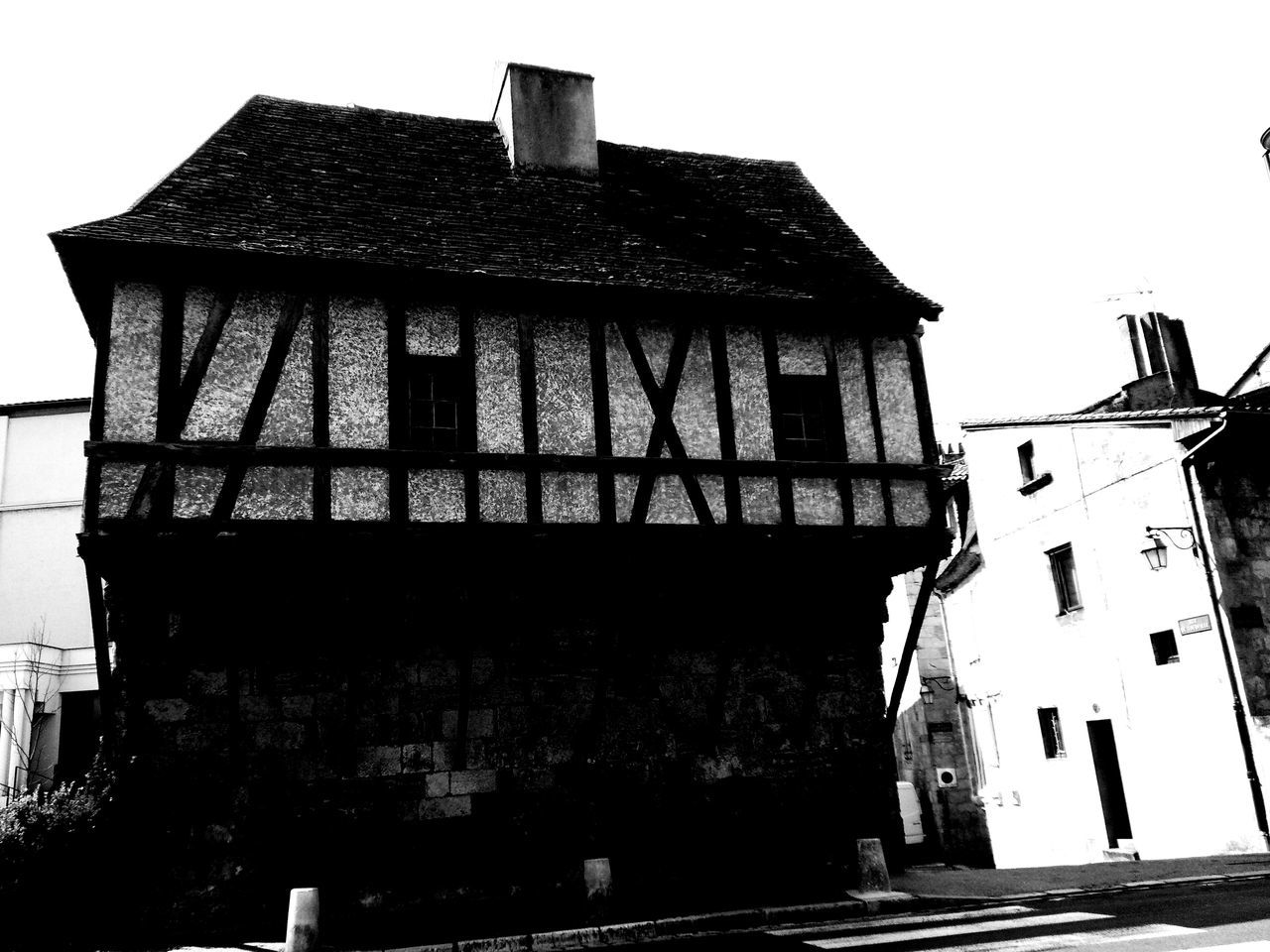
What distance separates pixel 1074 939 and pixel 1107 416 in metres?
8.82

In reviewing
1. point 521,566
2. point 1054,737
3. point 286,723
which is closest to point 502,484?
point 521,566

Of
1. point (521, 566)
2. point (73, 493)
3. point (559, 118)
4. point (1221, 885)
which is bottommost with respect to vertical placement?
point (1221, 885)

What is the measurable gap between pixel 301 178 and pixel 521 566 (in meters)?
5.19

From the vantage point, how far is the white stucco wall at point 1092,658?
13625 millimetres

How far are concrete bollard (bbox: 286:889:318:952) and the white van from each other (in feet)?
48.9

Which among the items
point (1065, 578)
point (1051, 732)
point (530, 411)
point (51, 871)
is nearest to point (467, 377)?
point (530, 411)

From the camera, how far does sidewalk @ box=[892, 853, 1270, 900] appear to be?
9812 mm

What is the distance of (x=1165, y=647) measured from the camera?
14.4 metres

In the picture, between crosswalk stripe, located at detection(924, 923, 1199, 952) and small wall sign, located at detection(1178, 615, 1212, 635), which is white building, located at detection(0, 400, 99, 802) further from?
small wall sign, located at detection(1178, 615, 1212, 635)

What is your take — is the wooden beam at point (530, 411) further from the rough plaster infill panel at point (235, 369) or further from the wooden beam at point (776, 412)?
the wooden beam at point (776, 412)

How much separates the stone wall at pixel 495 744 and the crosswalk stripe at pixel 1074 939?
137 inches

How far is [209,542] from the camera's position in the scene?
8.81 metres

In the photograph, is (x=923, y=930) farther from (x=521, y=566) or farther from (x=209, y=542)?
(x=209, y=542)

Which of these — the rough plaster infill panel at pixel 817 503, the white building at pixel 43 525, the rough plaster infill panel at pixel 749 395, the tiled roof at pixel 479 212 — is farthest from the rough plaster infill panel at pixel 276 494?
the white building at pixel 43 525
